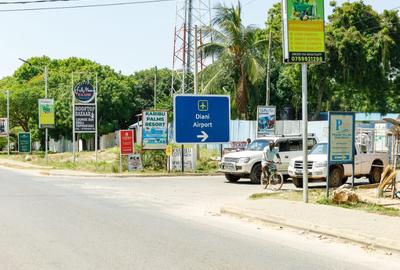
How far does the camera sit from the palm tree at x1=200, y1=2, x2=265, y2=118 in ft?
124

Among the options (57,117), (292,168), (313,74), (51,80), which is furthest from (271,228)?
(51,80)

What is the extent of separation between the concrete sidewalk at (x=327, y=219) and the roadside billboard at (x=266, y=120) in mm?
15781

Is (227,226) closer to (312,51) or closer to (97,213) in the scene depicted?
(97,213)

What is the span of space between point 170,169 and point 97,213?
1732 centimetres

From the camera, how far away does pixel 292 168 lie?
71.0 feet

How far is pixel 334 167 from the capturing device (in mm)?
21312

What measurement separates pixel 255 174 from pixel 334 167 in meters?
4.14

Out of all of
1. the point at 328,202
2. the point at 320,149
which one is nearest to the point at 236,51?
the point at 320,149

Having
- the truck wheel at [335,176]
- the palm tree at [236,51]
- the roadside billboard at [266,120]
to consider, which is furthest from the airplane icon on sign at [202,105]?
the truck wheel at [335,176]

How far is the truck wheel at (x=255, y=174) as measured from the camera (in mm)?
24484

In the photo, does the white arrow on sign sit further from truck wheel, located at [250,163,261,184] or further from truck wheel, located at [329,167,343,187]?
truck wheel, located at [329,167,343,187]

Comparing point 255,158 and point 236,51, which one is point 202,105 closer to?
point 255,158

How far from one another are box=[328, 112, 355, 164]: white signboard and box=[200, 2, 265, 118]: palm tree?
2119 centimetres

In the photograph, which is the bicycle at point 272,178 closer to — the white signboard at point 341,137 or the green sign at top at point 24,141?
the white signboard at point 341,137
